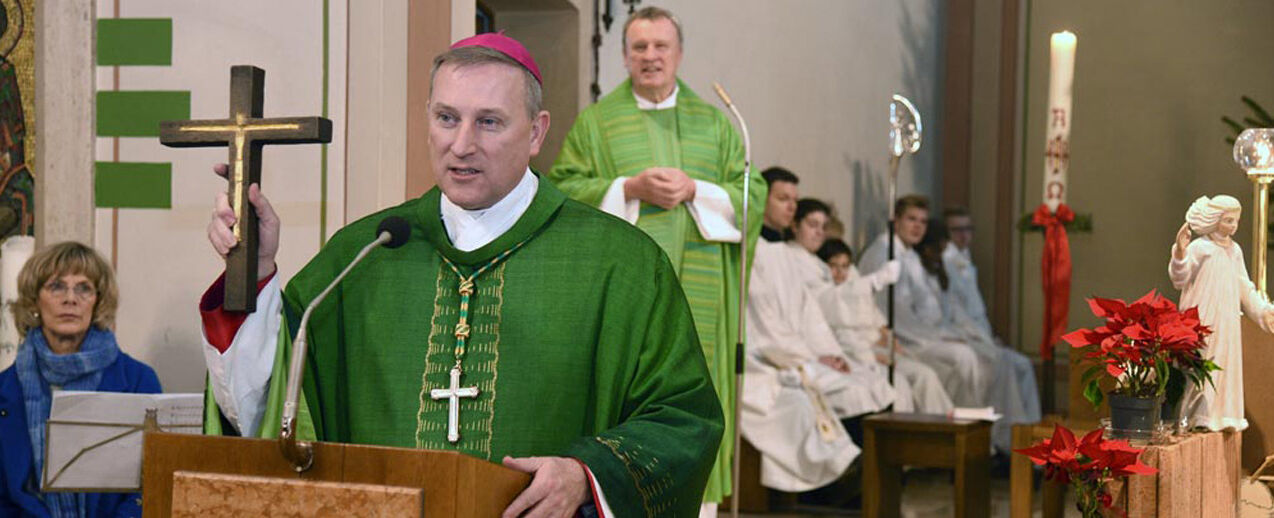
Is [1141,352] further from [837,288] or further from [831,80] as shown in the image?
[831,80]

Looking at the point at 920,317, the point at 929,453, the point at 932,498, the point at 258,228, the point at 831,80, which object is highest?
the point at 831,80

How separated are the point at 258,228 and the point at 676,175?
2.98m

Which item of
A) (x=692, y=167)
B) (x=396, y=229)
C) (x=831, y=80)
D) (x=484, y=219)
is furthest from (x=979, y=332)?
(x=396, y=229)

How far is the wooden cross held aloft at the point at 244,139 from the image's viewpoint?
99.0 inches

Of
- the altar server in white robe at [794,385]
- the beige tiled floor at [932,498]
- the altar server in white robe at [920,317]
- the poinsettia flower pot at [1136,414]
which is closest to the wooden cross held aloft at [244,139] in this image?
the poinsettia flower pot at [1136,414]

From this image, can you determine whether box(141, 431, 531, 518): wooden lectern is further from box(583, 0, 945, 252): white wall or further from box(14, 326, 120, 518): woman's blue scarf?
box(583, 0, 945, 252): white wall

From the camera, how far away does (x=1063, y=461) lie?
12.8ft

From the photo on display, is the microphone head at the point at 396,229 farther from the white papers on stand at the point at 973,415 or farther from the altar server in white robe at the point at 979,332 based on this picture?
the altar server in white robe at the point at 979,332

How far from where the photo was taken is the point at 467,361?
9.18 feet

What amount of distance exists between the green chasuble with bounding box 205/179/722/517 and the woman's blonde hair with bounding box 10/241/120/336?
6.95 ft

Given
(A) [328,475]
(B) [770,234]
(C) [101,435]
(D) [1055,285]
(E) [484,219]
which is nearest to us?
(A) [328,475]

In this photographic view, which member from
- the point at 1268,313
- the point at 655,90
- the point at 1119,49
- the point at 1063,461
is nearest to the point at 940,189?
the point at 1119,49

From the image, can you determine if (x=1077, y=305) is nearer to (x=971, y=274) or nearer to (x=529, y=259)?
(x=971, y=274)

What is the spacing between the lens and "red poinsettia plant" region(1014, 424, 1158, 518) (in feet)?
12.7
